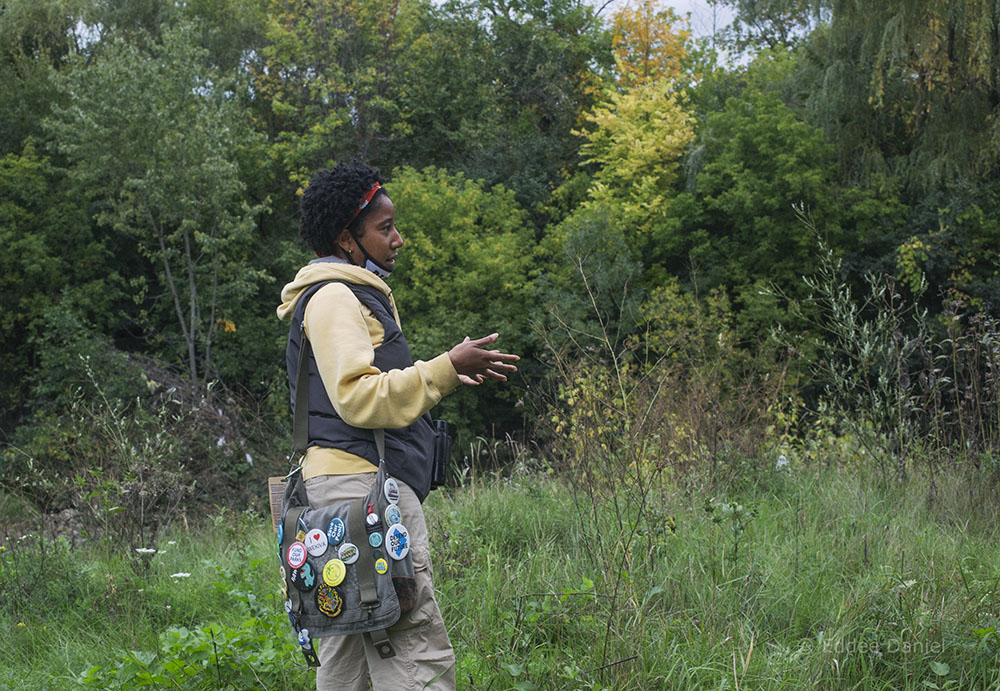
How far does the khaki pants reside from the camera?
227 cm

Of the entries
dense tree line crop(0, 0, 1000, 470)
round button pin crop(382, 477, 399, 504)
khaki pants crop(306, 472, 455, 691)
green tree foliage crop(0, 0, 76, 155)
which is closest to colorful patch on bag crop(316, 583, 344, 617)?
khaki pants crop(306, 472, 455, 691)

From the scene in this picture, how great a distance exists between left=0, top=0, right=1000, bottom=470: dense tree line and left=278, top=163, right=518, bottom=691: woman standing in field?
14.1 m

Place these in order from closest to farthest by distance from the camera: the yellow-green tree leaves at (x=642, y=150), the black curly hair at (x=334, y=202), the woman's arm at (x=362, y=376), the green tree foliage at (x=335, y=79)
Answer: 1. the woman's arm at (x=362, y=376)
2. the black curly hair at (x=334, y=202)
3. the yellow-green tree leaves at (x=642, y=150)
4. the green tree foliage at (x=335, y=79)

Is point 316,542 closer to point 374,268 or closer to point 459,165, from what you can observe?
point 374,268

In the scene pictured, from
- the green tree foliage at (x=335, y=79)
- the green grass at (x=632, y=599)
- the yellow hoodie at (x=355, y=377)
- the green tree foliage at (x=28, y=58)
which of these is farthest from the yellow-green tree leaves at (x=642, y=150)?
the yellow hoodie at (x=355, y=377)

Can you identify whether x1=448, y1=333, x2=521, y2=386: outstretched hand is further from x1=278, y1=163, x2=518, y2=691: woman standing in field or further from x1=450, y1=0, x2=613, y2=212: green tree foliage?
x1=450, y1=0, x2=613, y2=212: green tree foliage

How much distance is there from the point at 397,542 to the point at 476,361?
49 cm

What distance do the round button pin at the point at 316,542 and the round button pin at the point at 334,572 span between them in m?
0.04

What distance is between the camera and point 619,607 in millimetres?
2779

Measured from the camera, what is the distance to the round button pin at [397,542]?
2223 mm

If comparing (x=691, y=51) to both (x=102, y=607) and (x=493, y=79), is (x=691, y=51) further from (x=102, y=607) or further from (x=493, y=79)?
(x=102, y=607)

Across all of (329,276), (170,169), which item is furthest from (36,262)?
(329,276)

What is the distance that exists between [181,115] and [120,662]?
1984 cm

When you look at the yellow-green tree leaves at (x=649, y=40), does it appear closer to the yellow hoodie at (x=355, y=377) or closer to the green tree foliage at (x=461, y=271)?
the green tree foliage at (x=461, y=271)
